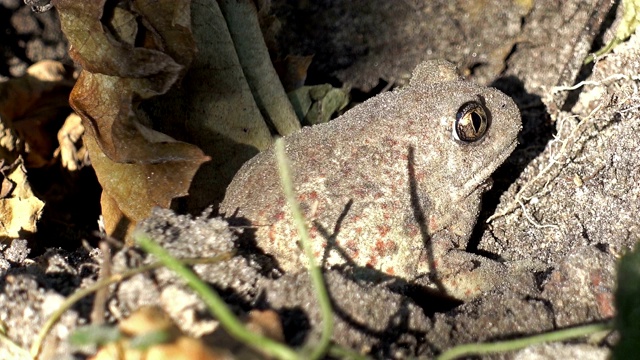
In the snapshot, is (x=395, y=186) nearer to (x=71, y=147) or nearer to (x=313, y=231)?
(x=313, y=231)

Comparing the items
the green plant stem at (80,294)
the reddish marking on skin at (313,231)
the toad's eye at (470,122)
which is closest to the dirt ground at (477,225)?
the green plant stem at (80,294)

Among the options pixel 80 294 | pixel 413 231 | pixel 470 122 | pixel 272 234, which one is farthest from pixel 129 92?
pixel 470 122

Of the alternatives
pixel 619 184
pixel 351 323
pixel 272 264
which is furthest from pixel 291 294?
pixel 619 184

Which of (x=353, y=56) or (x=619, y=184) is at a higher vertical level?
(x=353, y=56)

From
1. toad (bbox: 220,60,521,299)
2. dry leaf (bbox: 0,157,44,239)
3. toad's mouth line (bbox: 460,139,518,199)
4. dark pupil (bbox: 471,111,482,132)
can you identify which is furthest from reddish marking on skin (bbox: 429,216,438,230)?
dry leaf (bbox: 0,157,44,239)

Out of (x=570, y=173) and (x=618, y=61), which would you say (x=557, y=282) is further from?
(x=618, y=61)

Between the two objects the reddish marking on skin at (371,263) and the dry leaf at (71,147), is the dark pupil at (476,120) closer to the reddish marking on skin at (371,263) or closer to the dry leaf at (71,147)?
the reddish marking on skin at (371,263)

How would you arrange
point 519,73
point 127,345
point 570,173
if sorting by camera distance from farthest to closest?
point 519,73 < point 570,173 < point 127,345
